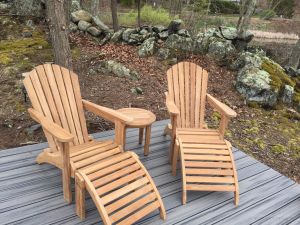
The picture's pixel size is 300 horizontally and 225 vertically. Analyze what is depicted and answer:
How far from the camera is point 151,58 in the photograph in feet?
19.0

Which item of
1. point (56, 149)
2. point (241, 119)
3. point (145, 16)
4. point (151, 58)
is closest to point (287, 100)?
point (241, 119)

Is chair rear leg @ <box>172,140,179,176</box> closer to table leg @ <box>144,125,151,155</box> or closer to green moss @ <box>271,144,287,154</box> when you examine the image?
table leg @ <box>144,125,151,155</box>

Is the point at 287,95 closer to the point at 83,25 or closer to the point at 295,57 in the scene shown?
the point at 295,57

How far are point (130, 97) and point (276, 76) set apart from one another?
2814 mm

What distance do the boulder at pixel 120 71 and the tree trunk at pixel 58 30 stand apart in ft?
5.40

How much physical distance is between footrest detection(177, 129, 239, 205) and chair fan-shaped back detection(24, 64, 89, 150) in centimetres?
97

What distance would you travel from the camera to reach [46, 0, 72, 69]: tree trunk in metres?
3.23

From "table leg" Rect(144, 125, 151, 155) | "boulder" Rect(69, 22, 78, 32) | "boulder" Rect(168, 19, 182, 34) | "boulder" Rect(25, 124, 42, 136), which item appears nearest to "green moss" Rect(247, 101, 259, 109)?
"boulder" Rect(168, 19, 182, 34)

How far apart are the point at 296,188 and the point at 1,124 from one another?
3402mm

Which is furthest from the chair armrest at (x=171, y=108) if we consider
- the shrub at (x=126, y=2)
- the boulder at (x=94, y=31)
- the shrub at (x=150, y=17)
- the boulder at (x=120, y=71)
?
the shrub at (x=126, y=2)

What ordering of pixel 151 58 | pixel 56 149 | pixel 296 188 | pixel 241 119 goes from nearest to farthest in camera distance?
1. pixel 56 149
2. pixel 296 188
3. pixel 241 119
4. pixel 151 58

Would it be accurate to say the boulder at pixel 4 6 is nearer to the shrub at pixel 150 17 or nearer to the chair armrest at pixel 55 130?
the shrub at pixel 150 17

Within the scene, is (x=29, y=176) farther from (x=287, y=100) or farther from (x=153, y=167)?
(x=287, y=100)

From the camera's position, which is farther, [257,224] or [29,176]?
[29,176]
